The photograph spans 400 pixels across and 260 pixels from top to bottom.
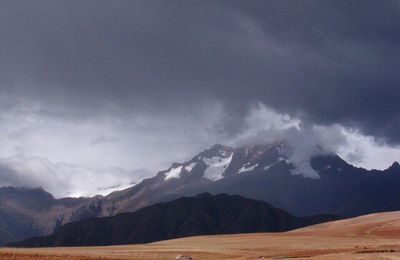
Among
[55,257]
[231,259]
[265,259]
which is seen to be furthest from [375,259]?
[55,257]

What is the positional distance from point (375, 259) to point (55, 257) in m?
43.0

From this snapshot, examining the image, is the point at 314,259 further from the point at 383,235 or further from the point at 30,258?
the point at 383,235

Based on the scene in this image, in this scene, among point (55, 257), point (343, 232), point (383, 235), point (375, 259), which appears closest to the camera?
point (375, 259)

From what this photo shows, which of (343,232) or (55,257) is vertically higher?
(343,232)

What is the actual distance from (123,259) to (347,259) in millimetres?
31523

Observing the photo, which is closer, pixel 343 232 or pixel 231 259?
pixel 231 259

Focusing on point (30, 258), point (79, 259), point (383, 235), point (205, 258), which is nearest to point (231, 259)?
point (205, 258)

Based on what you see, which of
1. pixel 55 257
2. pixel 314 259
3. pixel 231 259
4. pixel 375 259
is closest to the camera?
pixel 375 259

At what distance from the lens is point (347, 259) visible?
75875 millimetres

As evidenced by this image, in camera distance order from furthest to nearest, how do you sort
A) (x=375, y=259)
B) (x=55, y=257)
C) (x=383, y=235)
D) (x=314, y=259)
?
(x=383, y=235)
(x=55, y=257)
(x=314, y=259)
(x=375, y=259)

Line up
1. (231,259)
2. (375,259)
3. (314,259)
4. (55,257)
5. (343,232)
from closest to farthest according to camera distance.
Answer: (375,259) < (314,259) < (55,257) < (231,259) < (343,232)

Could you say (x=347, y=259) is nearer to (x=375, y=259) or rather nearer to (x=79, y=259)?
Answer: (x=375, y=259)

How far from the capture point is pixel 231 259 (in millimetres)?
95938

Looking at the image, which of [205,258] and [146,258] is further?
[205,258]
